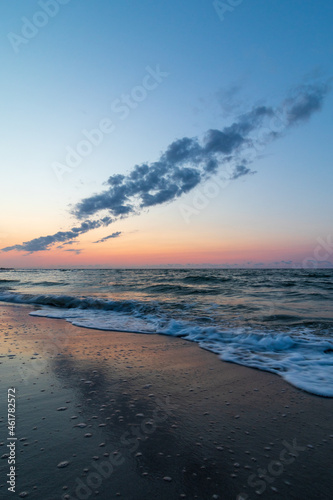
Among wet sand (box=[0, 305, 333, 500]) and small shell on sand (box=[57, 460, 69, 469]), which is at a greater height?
small shell on sand (box=[57, 460, 69, 469])

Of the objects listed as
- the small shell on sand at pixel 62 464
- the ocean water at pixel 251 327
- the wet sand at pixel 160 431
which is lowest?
the ocean water at pixel 251 327

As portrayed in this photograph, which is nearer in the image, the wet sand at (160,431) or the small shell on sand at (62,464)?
the wet sand at (160,431)

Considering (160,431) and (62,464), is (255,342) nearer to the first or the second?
(160,431)

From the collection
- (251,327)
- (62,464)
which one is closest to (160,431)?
(62,464)

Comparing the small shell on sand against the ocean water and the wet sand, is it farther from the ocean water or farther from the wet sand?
the ocean water

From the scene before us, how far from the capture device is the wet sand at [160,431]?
1.85 meters

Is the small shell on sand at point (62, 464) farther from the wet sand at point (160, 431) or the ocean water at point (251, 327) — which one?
the ocean water at point (251, 327)

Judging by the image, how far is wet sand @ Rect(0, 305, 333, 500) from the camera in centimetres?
185

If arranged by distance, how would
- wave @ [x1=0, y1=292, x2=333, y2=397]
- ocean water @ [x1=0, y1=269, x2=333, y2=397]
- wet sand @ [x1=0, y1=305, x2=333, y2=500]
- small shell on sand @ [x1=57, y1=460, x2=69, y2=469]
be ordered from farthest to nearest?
ocean water @ [x1=0, y1=269, x2=333, y2=397], wave @ [x1=0, y1=292, x2=333, y2=397], small shell on sand @ [x1=57, y1=460, x2=69, y2=469], wet sand @ [x1=0, y1=305, x2=333, y2=500]

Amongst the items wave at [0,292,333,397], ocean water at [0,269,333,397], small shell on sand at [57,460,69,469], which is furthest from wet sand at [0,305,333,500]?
ocean water at [0,269,333,397]

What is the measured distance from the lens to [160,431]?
250cm

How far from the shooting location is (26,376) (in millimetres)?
3662

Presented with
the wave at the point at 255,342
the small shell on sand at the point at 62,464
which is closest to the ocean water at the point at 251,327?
the wave at the point at 255,342

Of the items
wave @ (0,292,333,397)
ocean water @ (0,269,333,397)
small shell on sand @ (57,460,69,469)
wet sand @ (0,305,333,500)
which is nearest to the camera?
wet sand @ (0,305,333,500)
